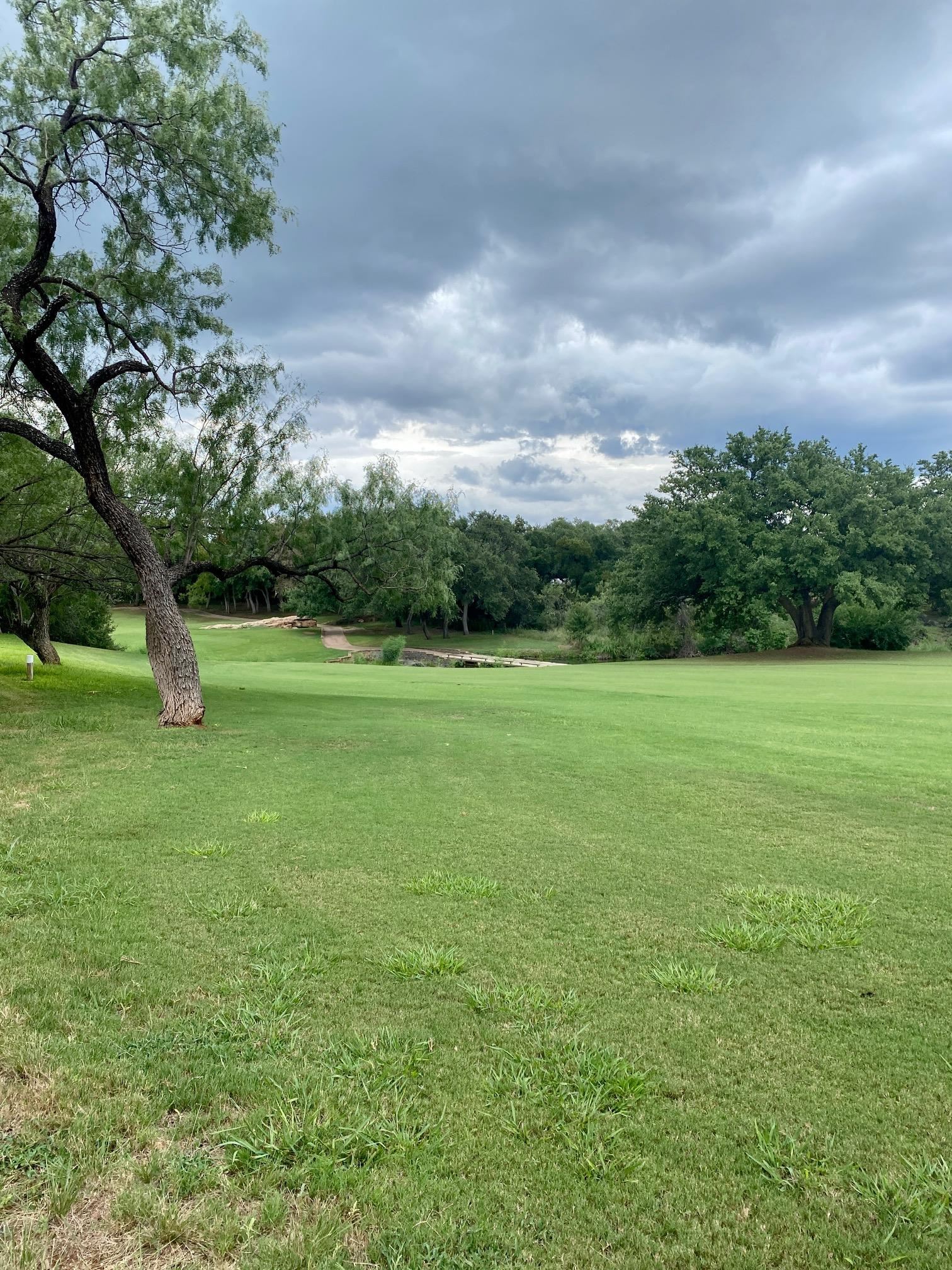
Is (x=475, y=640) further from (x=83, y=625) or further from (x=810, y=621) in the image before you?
(x=83, y=625)

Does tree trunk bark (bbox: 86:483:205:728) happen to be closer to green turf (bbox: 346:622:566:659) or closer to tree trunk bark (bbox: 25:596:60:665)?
tree trunk bark (bbox: 25:596:60:665)

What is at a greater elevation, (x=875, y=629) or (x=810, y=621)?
(x=810, y=621)

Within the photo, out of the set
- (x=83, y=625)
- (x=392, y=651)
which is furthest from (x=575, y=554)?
(x=83, y=625)

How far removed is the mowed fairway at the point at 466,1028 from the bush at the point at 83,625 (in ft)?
98.2

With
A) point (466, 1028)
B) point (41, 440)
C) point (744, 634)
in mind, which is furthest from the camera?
point (744, 634)

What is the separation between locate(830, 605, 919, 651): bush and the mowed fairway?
40967 mm

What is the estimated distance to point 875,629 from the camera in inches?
1740

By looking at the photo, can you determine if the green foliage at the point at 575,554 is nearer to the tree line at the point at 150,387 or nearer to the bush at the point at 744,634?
the bush at the point at 744,634

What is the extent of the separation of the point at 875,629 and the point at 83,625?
4637 cm

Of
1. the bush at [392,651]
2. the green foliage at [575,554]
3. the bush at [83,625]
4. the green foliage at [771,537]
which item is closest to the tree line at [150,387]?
the bush at [83,625]

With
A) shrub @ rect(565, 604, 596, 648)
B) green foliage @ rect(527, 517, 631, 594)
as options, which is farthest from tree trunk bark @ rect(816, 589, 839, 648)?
green foliage @ rect(527, 517, 631, 594)

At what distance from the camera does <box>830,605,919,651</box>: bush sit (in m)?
43.2

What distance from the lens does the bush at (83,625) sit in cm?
3366

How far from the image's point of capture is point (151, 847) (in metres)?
5.60
